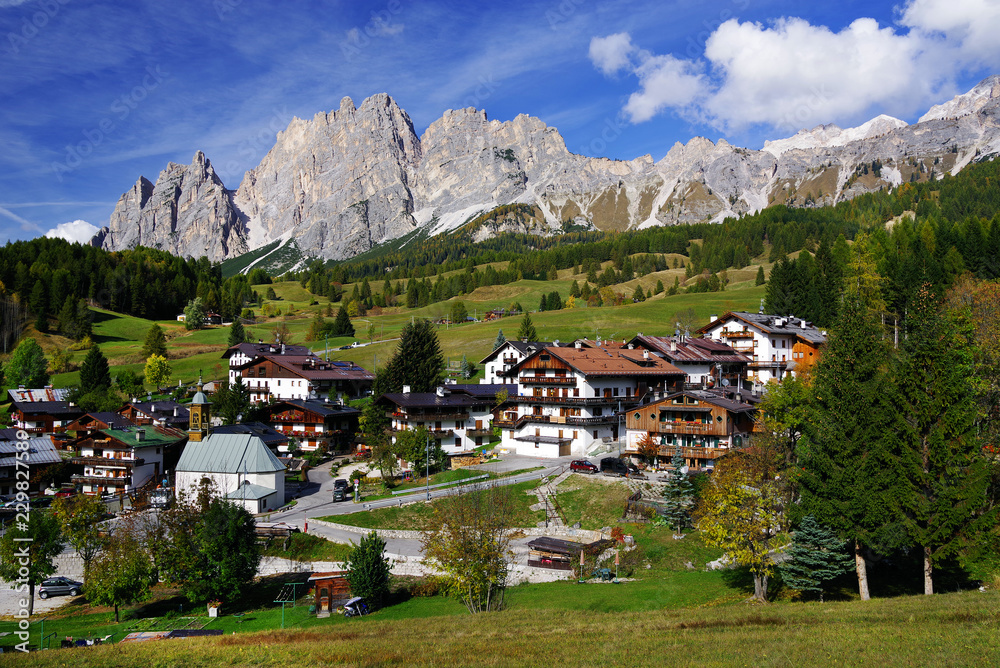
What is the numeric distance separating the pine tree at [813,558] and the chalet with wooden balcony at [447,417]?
1761 inches

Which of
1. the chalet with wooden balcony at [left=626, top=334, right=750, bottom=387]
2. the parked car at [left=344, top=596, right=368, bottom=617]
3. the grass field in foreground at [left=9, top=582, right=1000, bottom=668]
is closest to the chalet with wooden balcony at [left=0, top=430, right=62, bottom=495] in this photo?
the parked car at [left=344, top=596, right=368, bottom=617]

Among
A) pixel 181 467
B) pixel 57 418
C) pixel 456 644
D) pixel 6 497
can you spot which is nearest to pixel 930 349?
pixel 456 644

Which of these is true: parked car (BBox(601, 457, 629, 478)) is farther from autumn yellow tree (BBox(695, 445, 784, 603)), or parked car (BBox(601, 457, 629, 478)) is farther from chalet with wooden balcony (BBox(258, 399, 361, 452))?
chalet with wooden balcony (BBox(258, 399, 361, 452))

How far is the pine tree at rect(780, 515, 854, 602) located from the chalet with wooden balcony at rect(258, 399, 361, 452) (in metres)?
58.6

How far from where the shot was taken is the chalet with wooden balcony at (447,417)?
248 ft

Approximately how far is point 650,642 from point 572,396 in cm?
5012

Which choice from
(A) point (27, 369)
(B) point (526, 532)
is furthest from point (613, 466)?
(A) point (27, 369)

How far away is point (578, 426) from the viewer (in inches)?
2741

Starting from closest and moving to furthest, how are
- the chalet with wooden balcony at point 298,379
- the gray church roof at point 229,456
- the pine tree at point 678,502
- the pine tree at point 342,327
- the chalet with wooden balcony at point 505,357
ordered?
the pine tree at point 678,502
the gray church roof at point 229,456
the chalet with wooden balcony at point 505,357
the chalet with wooden balcony at point 298,379
the pine tree at point 342,327

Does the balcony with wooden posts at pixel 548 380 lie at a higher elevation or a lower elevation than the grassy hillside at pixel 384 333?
lower

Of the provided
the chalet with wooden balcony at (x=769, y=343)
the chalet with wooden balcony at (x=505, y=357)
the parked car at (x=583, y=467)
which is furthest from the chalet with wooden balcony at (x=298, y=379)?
the chalet with wooden balcony at (x=769, y=343)

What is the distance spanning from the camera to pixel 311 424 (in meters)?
Result: 81.9

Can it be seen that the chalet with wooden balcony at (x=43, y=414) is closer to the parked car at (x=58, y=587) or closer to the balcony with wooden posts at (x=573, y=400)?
the parked car at (x=58, y=587)

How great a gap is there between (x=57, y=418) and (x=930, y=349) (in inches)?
3972
